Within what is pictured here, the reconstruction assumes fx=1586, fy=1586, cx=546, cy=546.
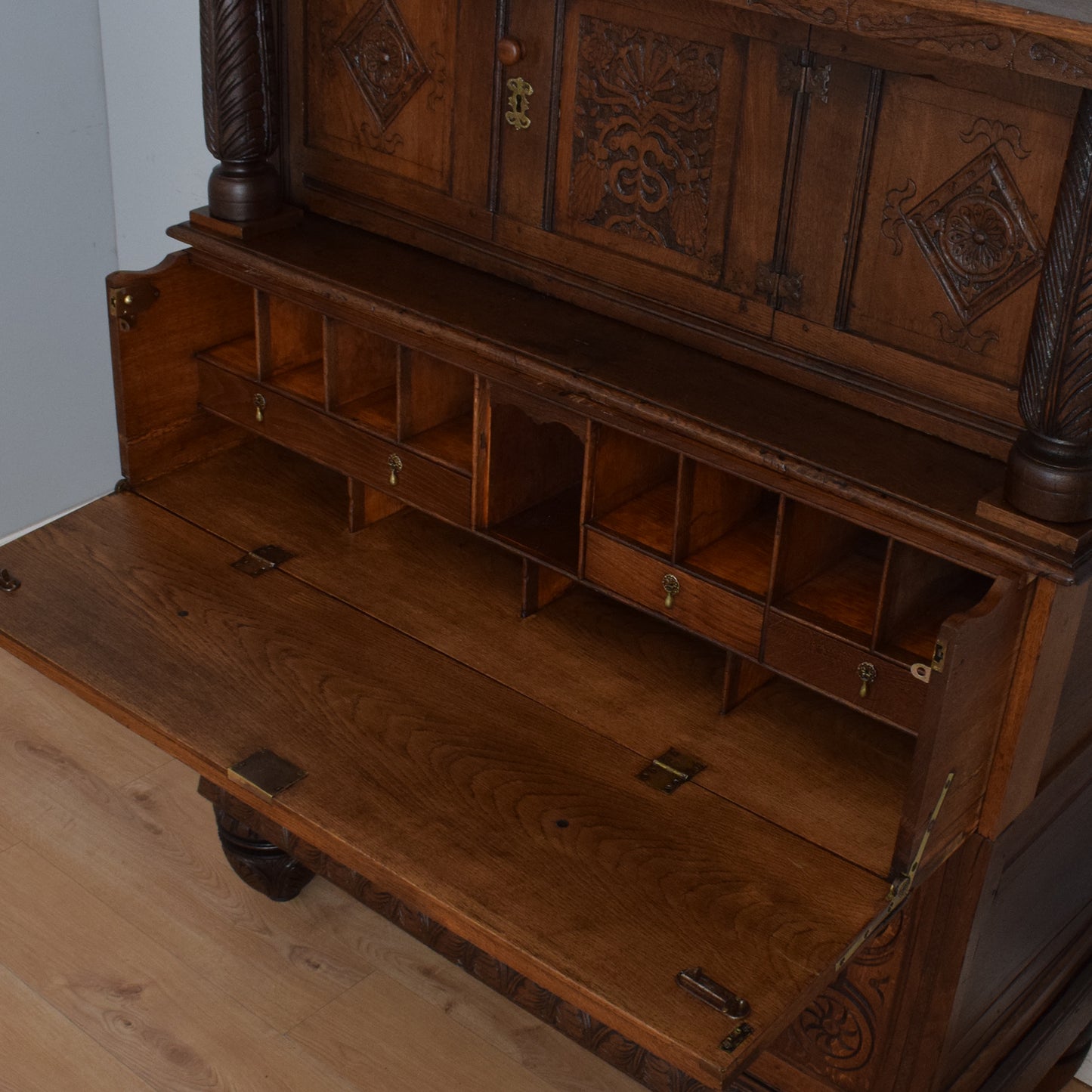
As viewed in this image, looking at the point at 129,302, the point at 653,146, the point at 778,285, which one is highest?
the point at 653,146

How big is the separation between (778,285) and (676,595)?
0.43 m

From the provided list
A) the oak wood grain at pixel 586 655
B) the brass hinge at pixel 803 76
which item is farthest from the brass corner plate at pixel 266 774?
the brass hinge at pixel 803 76

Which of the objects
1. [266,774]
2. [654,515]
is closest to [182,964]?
[266,774]

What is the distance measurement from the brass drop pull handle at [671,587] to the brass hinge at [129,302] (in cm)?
100

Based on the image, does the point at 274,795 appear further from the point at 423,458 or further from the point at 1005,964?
the point at 1005,964

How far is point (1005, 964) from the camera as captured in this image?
238 centimetres

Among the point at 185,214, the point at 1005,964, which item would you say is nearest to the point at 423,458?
the point at 1005,964

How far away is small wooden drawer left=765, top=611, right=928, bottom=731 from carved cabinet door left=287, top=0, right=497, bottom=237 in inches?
30.7

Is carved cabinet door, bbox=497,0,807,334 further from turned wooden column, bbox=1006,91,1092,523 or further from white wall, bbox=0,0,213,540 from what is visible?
white wall, bbox=0,0,213,540

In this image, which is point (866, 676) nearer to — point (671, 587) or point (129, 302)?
point (671, 587)

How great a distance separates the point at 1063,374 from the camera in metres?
1.70

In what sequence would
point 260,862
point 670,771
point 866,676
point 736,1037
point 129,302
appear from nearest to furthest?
point 736,1037 < point 866,676 < point 670,771 < point 129,302 < point 260,862

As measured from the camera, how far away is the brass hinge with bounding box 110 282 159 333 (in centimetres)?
250

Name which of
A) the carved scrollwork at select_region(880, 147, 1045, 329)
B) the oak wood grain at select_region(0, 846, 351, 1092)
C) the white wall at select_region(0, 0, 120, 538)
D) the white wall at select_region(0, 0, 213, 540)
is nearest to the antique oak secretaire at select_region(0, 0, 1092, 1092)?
the carved scrollwork at select_region(880, 147, 1045, 329)
